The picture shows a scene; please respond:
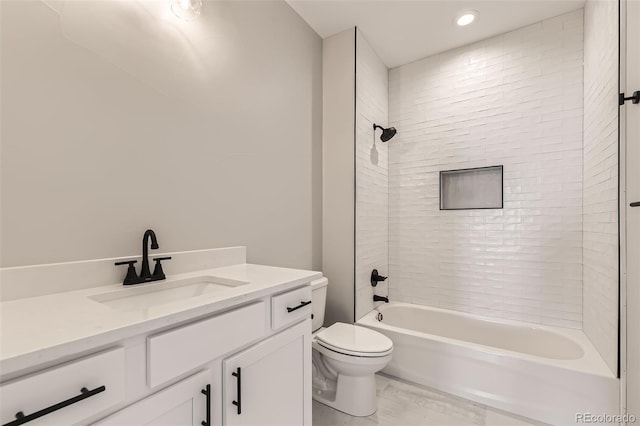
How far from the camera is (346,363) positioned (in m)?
1.70

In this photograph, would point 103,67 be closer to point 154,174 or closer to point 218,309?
point 154,174

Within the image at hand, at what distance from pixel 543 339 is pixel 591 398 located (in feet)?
1.93

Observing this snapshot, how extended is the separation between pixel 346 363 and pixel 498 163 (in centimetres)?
197

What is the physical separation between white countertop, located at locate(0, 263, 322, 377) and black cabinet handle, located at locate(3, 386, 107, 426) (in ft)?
0.26

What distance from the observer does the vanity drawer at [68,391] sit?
1.65 feet

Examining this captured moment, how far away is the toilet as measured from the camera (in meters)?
1.68

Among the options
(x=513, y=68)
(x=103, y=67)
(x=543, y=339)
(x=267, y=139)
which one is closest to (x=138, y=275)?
(x=103, y=67)

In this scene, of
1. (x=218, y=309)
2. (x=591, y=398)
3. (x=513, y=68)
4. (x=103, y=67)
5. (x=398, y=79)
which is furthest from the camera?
(x=398, y=79)

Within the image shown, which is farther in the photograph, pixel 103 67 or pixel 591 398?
pixel 591 398

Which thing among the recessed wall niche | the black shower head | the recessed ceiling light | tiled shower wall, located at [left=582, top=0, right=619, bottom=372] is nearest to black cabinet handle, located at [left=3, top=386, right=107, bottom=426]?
tiled shower wall, located at [left=582, top=0, right=619, bottom=372]

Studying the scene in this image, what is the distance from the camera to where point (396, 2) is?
2023 mm

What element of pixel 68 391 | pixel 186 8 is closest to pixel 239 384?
pixel 68 391

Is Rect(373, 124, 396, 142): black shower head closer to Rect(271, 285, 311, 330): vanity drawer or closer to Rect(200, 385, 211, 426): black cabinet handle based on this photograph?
Rect(271, 285, 311, 330): vanity drawer

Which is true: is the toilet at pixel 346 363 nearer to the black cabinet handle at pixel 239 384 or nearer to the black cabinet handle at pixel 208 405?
the black cabinet handle at pixel 239 384
